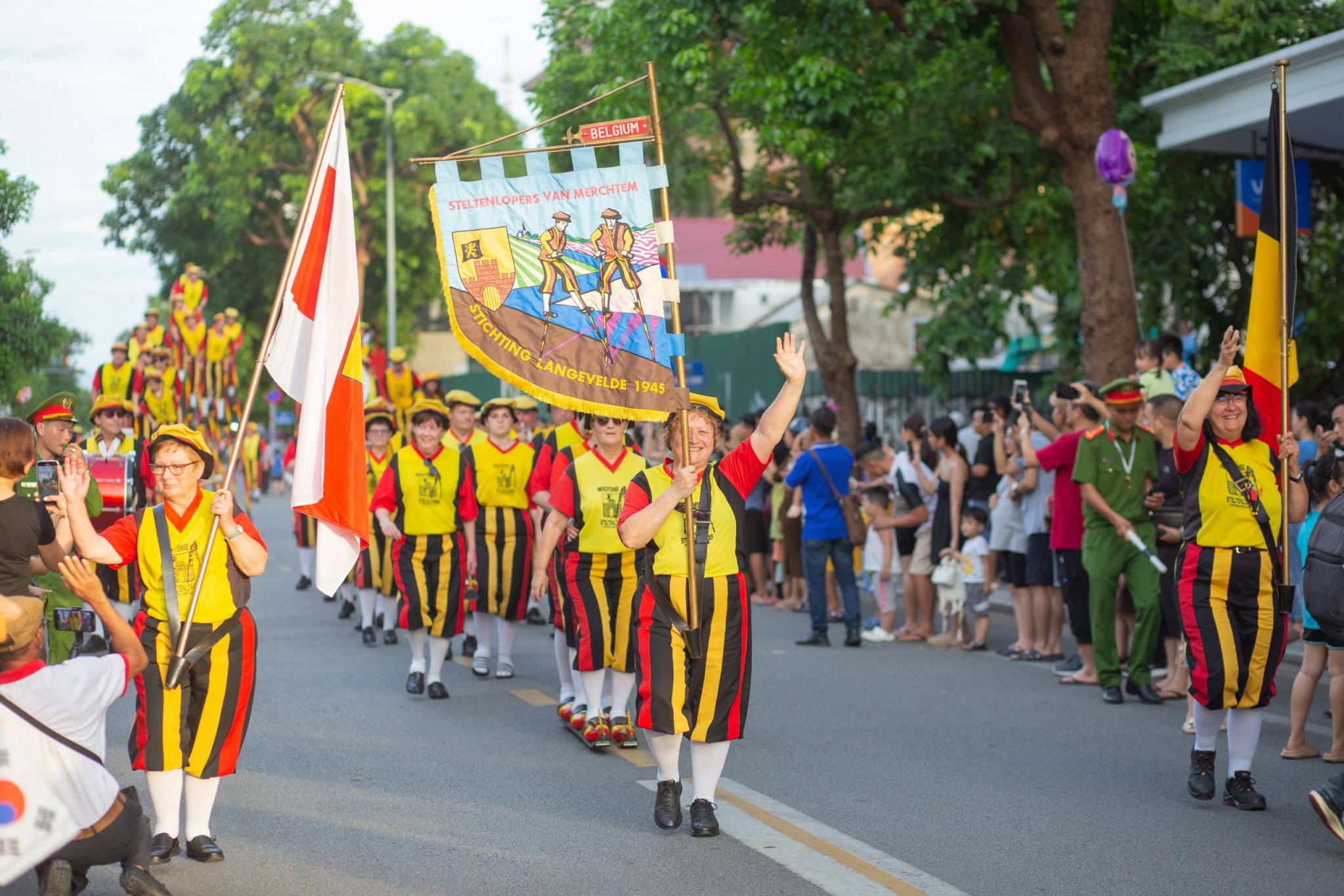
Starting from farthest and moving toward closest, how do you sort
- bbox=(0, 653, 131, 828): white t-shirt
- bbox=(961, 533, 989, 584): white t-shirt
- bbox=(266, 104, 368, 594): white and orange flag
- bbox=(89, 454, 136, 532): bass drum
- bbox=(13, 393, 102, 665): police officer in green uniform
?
bbox=(961, 533, 989, 584): white t-shirt, bbox=(89, 454, 136, 532): bass drum, bbox=(13, 393, 102, 665): police officer in green uniform, bbox=(266, 104, 368, 594): white and orange flag, bbox=(0, 653, 131, 828): white t-shirt

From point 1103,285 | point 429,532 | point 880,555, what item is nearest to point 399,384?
point 880,555

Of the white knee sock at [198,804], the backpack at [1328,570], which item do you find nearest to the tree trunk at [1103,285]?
the backpack at [1328,570]

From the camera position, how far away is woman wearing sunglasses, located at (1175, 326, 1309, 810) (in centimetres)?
667

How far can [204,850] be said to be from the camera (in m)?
5.78

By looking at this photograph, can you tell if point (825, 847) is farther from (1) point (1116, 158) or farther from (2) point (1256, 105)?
(2) point (1256, 105)

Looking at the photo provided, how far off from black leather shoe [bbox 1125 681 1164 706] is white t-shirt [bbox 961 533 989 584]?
245 centimetres

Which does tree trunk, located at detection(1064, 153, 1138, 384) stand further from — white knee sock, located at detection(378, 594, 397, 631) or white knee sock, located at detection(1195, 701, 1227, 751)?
white knee sock, located at detection(1195, 701, 1227, 751)

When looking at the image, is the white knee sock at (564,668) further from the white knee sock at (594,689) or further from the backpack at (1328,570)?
the backpack at (1328,570)

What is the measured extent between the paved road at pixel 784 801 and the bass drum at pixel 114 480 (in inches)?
68.6

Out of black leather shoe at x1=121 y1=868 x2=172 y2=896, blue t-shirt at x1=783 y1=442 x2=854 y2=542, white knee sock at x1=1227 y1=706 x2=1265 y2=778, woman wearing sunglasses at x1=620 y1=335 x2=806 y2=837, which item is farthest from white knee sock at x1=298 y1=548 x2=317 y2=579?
black leather shoe at x1=121 y1=868 x2=172 y2=896

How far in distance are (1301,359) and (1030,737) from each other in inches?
472

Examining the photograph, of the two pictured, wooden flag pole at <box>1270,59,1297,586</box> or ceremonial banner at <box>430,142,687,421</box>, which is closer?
ceremonial banner at <box>430,142,687,421</box>

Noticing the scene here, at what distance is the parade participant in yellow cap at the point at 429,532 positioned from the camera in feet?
32.3

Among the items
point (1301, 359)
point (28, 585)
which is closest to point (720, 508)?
point (28, 585)
